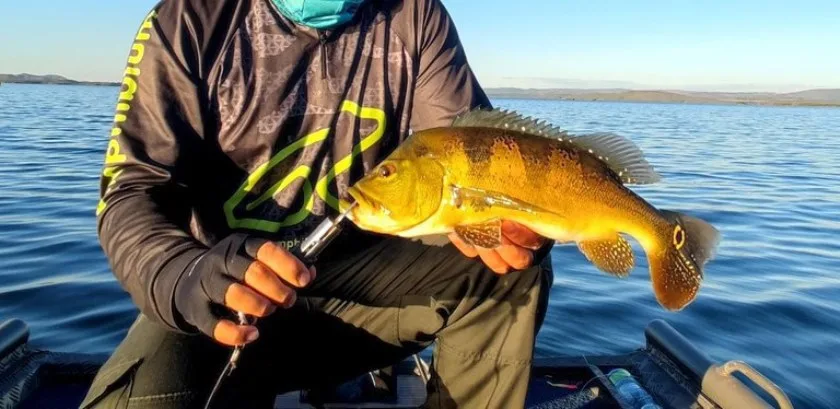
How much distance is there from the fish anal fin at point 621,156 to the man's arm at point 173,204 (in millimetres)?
1341

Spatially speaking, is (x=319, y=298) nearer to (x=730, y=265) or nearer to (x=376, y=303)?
(x=376, y=303)

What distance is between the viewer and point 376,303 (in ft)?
11.0

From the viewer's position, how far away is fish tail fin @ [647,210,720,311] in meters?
2.87

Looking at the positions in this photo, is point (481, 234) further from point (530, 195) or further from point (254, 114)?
point (254, 114)

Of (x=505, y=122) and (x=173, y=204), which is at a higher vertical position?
(x=505, y=122)

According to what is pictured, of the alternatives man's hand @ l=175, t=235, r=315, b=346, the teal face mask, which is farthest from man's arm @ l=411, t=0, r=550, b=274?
man's hand @ l=175, t=235, r=315, b=346

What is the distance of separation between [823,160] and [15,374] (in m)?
24.1

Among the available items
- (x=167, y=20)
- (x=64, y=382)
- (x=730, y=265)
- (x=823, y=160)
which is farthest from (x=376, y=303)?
(x=823, y=160)

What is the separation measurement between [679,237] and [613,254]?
31cm

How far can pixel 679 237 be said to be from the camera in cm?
287

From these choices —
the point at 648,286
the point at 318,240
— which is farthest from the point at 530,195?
the point at 648,286

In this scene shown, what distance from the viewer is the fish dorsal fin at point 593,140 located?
2742mm

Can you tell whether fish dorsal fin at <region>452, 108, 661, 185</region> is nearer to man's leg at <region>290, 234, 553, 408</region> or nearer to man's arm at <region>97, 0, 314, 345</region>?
man's leg at <region>290, 234, 553, 408</region>

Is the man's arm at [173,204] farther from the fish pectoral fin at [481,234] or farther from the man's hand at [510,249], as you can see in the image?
the man's hand at [510,249]
